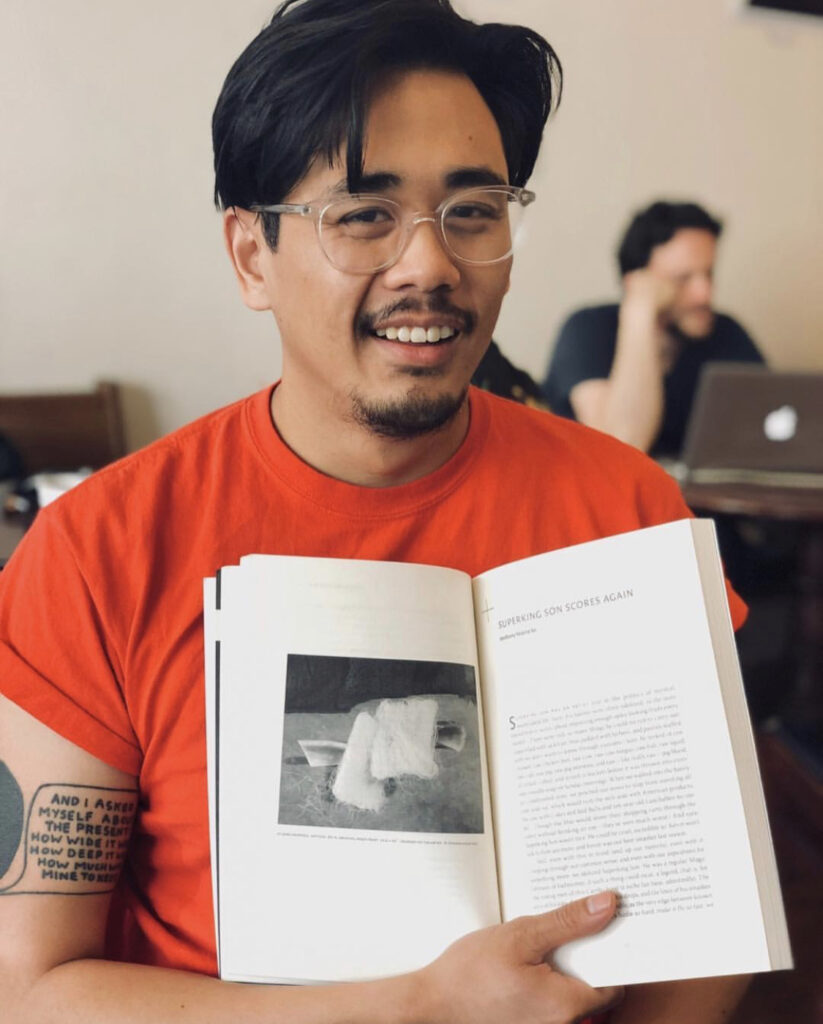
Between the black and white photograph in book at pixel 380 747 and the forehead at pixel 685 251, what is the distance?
253cm

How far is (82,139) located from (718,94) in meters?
1.96

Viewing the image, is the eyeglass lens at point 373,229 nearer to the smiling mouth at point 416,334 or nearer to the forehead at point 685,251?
the smiling mouth at point 416,334

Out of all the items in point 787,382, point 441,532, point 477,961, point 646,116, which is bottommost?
point 477,961

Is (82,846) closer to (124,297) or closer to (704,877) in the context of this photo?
(704,877)

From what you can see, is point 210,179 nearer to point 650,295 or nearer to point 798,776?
point 650,295

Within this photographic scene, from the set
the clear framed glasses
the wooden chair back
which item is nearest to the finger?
the clear framed glasses

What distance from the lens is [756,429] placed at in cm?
243

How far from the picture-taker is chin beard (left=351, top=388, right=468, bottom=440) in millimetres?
865

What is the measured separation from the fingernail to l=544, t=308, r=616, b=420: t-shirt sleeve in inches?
83.7

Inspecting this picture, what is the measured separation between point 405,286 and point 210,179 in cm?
201

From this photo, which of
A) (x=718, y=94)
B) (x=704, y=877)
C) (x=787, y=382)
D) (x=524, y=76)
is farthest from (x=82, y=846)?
(x=718, y=94)

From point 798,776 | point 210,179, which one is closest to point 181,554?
point 798,776

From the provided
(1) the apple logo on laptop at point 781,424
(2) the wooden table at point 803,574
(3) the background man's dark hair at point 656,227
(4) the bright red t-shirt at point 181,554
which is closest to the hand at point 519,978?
(4) the bright red t-shirt at point 181,554

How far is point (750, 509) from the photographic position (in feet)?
7.20
